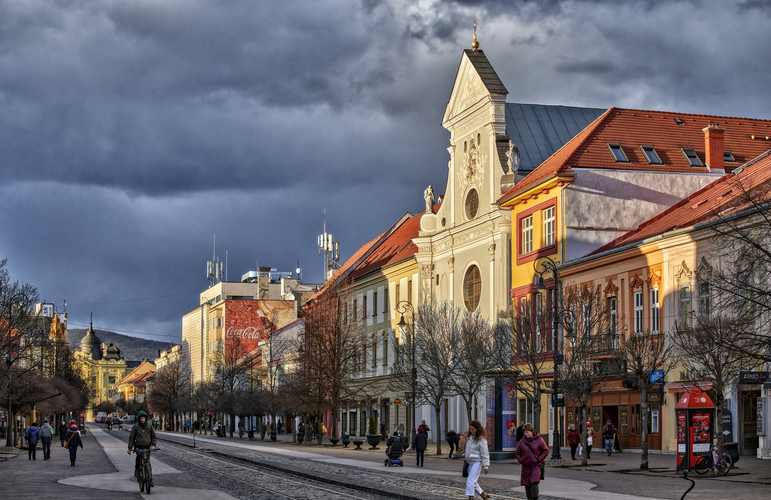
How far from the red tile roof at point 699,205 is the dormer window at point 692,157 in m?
2.21

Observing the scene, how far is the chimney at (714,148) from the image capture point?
160ft

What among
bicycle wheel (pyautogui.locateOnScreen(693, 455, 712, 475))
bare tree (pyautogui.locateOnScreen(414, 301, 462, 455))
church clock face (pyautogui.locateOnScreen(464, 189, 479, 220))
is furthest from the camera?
church clock face (pyautogui.locateOnScreen(464, 189, 479, 220))

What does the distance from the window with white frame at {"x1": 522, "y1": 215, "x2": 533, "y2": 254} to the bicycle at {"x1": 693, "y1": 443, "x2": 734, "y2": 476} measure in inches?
955

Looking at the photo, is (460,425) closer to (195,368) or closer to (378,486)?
(378,486)

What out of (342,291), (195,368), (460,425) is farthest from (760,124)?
(195,368)

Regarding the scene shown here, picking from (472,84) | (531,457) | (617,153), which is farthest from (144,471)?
(472,84)

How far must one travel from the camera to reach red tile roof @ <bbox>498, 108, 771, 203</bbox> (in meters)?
48.2

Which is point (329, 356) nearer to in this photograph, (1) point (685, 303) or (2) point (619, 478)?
(1) point (685, 303)

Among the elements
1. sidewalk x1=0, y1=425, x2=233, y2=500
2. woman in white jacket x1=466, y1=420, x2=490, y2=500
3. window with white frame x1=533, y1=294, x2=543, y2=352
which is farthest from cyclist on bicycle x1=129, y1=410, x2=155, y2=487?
window with white frame x1=533, y1=294, x2=543, y2=352

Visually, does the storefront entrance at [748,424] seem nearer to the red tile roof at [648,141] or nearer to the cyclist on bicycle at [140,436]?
the red tile roof at [648,141]

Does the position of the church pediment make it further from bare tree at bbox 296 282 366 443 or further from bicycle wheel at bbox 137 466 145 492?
bicycle wheel at bbox 137 466 145 492

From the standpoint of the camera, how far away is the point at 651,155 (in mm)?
49438

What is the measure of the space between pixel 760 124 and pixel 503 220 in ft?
47.3

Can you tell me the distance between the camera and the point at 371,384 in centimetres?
7244
